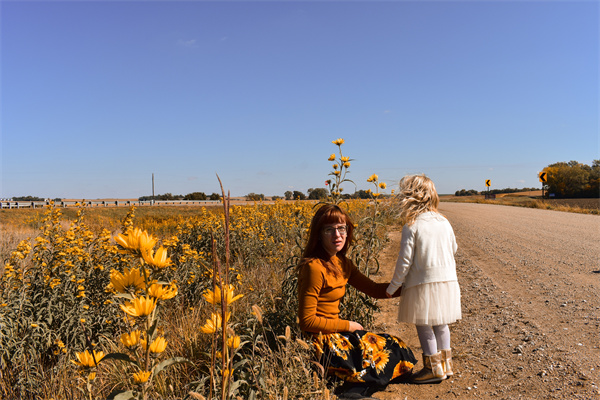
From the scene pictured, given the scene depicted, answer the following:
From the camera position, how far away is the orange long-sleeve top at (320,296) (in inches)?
96.3

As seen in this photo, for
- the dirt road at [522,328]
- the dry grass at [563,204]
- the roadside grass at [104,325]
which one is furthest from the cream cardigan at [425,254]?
the dry grass at [563,204]

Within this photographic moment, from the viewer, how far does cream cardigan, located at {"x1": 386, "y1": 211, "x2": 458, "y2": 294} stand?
257 cm

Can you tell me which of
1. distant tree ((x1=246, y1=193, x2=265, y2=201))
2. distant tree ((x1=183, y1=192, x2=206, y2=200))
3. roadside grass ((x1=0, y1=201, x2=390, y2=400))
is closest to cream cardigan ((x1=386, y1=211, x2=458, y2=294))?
roadside grass ((x1=0, y1=201, x2=390, y2=400))

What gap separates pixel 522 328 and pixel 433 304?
1309 mm

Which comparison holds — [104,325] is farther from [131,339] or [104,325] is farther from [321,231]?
[131,339]

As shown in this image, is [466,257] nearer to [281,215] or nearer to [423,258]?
[281,215]

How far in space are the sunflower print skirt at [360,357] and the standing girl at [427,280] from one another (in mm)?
218

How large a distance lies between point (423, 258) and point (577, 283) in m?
3.22

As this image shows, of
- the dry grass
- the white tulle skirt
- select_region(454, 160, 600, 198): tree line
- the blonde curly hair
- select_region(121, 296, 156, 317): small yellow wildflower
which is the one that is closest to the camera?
select_region(121, 296, 156, 317): small yellow wildflower

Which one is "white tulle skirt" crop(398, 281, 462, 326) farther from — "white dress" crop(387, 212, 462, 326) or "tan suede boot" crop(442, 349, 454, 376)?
"tan suede boot" crop(442, 349, 454, 376)

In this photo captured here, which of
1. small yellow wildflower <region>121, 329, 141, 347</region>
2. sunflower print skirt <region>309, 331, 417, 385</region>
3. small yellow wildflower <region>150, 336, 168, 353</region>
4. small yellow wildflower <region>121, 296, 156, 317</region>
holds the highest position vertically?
small yellow wildflower <region>121, 296, 156, 317</region>

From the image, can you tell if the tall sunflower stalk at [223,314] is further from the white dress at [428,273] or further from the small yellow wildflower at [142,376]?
the white dress at [428,273]

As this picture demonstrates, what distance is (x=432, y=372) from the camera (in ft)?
8.59

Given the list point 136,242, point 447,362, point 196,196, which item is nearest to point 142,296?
point 136,242
